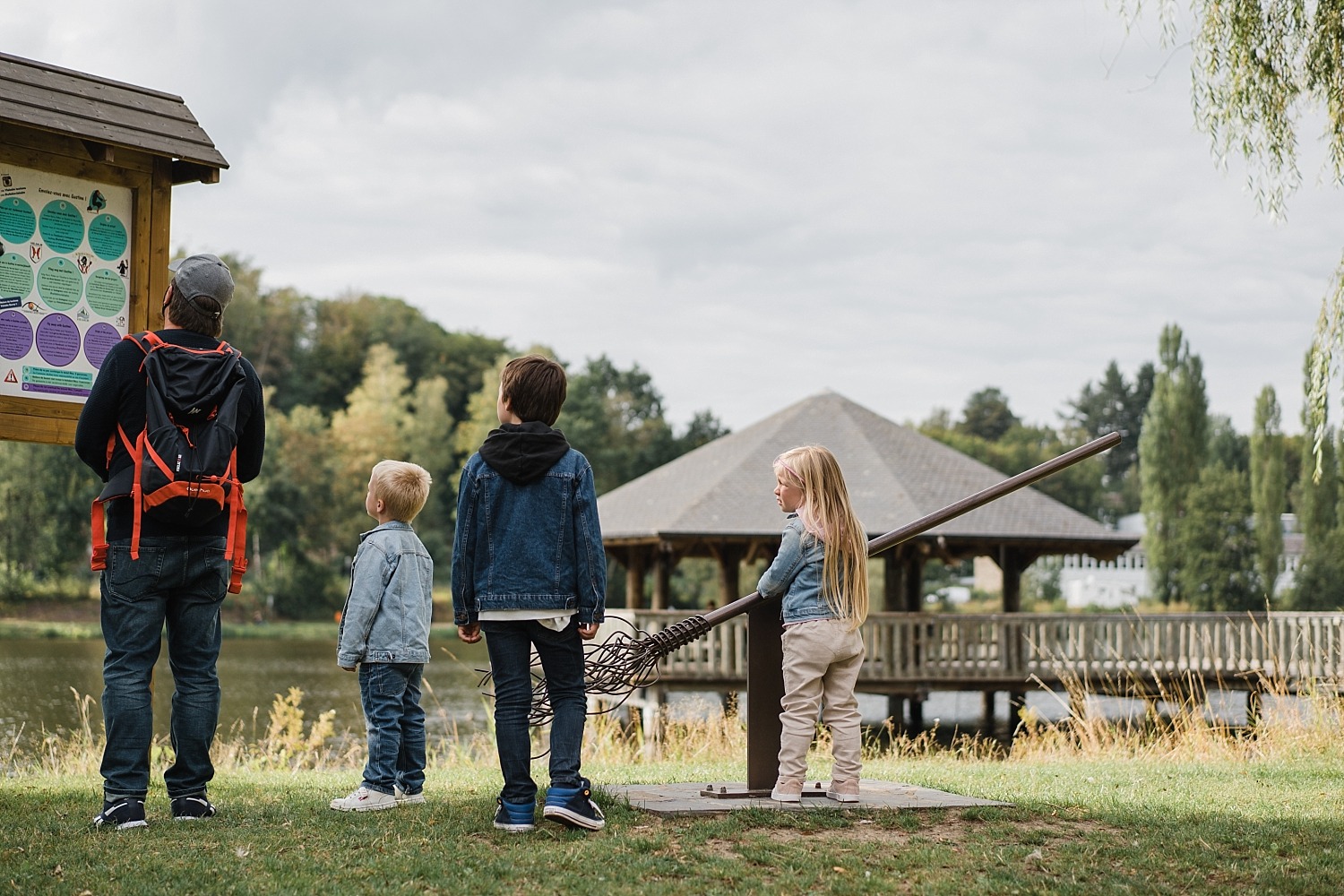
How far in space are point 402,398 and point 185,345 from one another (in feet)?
181

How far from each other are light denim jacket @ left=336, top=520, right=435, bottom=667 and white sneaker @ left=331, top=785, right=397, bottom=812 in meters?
0.49

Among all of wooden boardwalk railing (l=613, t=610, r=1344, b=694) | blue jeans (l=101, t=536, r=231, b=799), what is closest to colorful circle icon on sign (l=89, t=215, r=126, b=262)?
blue jeans (l=101, t=536, r=231, b=799)

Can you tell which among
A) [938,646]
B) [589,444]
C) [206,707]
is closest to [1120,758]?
[206,707]

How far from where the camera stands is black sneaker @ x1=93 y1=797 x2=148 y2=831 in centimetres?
457

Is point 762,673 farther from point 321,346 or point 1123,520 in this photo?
point 1123,520

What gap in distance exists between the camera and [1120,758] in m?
8.88

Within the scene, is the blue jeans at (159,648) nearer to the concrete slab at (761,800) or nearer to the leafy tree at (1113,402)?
the concrete slab at (761,800)

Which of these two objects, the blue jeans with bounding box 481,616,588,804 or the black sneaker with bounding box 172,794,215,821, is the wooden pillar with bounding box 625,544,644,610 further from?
the blue jeans with bounding box 481,616,588,804

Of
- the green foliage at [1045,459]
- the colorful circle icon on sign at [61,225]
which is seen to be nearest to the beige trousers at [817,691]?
the colorful circle icon on sign at [61,225]

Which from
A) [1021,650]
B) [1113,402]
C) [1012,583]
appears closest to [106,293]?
[1021,650]

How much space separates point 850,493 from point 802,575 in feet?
52.8

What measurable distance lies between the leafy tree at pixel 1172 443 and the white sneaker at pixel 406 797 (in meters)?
52.1

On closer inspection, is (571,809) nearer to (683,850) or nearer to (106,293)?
(683,850)

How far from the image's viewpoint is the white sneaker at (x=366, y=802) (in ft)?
16.5
